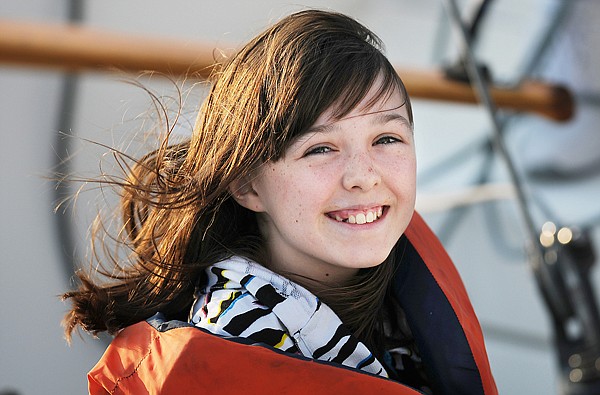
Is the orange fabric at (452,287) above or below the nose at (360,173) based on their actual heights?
below

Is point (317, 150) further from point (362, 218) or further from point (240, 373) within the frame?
point (240, 373)

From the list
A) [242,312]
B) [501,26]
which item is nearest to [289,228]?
[242,312]

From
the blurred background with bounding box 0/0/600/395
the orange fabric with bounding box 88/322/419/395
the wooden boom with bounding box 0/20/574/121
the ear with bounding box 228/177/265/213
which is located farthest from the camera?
the blurred background with bounding box 0/0/600/395

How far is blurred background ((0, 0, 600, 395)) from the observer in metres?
1.86

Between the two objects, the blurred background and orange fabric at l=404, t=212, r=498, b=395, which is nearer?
orange fabric at l=404, t=212, r=498, b=395

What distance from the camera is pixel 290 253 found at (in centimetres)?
99

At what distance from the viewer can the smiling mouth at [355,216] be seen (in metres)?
0.92

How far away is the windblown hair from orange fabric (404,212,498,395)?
5 centimetres

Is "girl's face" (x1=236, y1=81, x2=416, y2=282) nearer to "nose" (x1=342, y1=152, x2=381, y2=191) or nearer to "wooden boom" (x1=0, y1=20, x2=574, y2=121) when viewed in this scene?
"nose" (x1=342, y1=152, x2=381, y2=191)

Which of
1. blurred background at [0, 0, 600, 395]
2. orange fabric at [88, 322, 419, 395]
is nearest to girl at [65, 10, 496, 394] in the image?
orange fabric at [88, 322, 419, 395]

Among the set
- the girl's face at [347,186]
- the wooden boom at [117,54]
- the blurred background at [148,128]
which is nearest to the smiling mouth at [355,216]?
the girl's face at [347,186]

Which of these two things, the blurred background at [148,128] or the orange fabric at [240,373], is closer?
the orange fabric at [240,373]

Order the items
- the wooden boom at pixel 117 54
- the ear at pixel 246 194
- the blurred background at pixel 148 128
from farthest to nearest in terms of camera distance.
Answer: the blurred background at pixel 148 128, the wooden boom at pixel 117 54, the ear at pixel 246 194

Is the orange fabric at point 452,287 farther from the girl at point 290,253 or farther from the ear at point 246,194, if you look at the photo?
the ear at point 246,194
